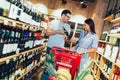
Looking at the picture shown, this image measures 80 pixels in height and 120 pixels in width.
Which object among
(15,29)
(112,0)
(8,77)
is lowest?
(8,77)

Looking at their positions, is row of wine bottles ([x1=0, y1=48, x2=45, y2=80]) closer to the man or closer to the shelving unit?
the shelving unit

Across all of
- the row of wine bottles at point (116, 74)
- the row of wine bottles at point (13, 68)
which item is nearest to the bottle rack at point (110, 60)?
the row of wine bottles at point (116, 74)

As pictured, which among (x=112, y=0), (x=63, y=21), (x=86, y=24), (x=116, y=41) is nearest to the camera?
(x=86, y=24)

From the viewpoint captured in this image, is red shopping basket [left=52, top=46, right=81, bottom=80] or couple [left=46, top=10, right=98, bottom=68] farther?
couple [left=46, top=10, right=98, bottom=68]

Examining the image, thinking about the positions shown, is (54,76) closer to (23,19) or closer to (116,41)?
(23,19)

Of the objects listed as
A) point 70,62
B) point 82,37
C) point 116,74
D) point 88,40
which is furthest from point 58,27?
point 70,62

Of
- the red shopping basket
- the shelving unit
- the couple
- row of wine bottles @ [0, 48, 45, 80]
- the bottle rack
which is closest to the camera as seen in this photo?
the red shopping basket

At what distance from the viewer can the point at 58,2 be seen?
407 inches

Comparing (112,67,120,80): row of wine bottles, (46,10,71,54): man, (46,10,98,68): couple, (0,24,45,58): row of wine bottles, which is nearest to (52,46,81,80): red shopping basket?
(0,24,45,58): row of wine bottles


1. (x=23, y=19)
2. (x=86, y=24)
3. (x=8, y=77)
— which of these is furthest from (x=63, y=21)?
(x=8, y=77)

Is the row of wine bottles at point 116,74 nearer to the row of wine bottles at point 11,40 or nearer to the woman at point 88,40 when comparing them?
the woman at point 88,40

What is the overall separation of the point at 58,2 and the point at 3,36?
25.2ft

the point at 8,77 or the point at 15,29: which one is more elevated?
the point at 15,29

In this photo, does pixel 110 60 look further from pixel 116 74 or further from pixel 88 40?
pixel 88 40
